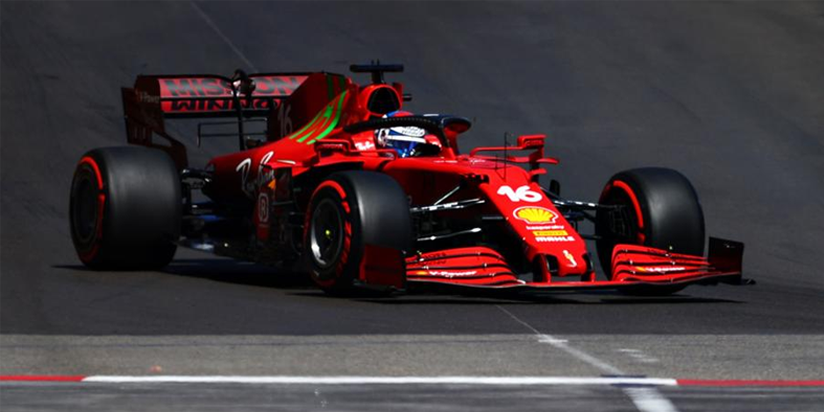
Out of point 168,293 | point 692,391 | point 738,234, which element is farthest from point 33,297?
point 738,234

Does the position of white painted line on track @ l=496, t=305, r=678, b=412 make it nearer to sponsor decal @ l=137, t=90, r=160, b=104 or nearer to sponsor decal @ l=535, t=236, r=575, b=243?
sponsor decal @ l=535, t=236, r=575, b=243

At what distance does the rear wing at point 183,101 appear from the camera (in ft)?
56.8

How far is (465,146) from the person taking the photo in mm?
23969

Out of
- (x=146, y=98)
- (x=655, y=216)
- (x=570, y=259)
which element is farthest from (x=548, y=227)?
(x=146, y=98)

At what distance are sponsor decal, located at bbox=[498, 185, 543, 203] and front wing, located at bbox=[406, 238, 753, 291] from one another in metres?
0.58

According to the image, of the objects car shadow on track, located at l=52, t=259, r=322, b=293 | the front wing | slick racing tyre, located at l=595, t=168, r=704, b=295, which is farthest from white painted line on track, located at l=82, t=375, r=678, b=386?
car shadow on track, located at l=52, t=259, r=322, b=293

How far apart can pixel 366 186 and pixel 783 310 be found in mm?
3016

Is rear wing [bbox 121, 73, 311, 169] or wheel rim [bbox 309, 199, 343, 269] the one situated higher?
rear wing [bbox 121, 73, 311, 169]

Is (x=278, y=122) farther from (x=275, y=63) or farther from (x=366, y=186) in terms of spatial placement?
(x=275, y=63)

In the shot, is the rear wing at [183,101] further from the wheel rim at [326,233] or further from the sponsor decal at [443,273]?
the sponsor decal at [443,273]

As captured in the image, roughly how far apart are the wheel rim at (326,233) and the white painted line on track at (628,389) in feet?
6.41

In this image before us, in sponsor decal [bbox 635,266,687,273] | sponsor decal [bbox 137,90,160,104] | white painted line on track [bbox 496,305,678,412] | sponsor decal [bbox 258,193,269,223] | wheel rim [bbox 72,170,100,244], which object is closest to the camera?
white painted line on track [bbox 496,305,678,412]

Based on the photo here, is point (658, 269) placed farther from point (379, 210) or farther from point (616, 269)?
point (379, 210)

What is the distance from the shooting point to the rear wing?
17308mm
